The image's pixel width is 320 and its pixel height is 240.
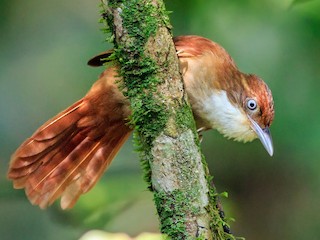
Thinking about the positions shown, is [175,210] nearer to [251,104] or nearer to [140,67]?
[140,67]

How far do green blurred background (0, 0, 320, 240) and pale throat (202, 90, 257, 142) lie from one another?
2.66 ft

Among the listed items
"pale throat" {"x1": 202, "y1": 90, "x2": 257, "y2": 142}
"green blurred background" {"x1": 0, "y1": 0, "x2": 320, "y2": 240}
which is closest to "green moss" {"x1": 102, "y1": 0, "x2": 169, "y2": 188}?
"pale throat" {"x1": 202, "y1": 90, "x2": 257, "y2": 142}

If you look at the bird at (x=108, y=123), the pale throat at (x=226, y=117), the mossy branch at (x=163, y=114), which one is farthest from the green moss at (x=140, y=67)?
the pale throat at (x=226, y=117)

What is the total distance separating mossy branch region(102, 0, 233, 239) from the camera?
2443mm

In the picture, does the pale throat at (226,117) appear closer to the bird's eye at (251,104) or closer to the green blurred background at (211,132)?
the bird's eye at (251,104)

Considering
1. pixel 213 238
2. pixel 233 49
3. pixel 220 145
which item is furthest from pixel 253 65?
pixel 213 238

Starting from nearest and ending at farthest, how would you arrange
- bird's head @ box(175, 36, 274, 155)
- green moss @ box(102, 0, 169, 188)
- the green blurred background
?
green moss @ box(102, 0, 169, 188) < bird's head @ box(175, 36, 274, 155) < the green blurred background

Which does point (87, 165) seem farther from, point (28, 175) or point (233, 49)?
point (233, 49)

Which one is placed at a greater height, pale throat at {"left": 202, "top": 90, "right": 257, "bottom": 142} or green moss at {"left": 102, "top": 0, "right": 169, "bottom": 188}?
green moss at {"left": 102, "top": 0, "right": 169, "bottom": 188}

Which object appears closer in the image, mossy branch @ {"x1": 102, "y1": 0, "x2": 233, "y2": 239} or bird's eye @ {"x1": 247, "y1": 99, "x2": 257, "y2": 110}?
mossy branch @ {"x1": 102, "y1": 0, "x2": 233, "y2": 239}

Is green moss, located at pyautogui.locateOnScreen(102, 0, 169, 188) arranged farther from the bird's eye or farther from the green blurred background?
the green blurred background

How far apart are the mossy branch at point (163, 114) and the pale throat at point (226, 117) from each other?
770 mm

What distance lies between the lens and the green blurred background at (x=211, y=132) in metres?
4.14

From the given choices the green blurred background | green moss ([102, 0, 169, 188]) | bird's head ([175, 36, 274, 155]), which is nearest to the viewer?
green moss ([102, 0, 169, 188])
